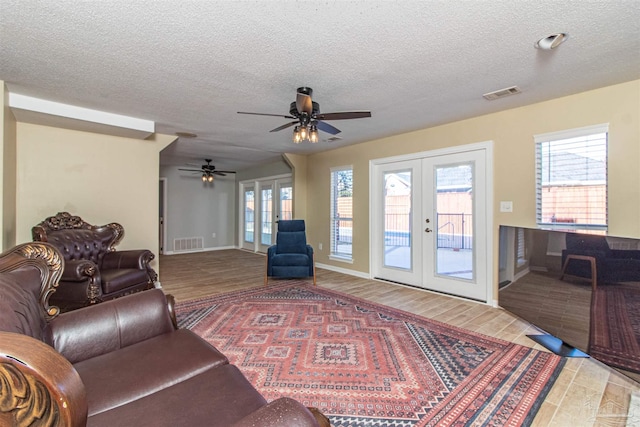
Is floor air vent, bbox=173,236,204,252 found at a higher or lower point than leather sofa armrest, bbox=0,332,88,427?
lower

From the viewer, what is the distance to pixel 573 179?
9.64 ft

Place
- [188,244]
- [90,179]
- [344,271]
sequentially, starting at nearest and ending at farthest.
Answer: [90,179], [344,271], [188,244]

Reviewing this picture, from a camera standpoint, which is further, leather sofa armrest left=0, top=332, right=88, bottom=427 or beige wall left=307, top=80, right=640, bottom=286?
beige wall left=307, top=80, right=640, bottom=286

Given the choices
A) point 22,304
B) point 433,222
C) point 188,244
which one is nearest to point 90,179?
point 22,304

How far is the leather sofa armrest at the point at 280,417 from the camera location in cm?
72

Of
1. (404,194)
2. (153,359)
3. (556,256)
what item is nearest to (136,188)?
(153,359)

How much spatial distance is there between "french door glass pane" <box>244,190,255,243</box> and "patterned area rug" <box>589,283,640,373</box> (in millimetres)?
7150

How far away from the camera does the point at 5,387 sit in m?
0.56

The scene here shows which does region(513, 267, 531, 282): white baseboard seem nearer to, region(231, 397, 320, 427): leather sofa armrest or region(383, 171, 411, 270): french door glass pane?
region(383, 171, 411, 270): french door glass pane

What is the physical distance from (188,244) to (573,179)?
806 cm

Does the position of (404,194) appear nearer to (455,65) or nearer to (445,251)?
(445,251)

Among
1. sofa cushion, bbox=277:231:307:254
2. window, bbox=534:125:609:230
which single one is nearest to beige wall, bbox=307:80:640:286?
window, bbox=534:125:609:230

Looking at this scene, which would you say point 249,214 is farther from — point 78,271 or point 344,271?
point 78,271

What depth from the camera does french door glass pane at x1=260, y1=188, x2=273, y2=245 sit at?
24.5 ft
